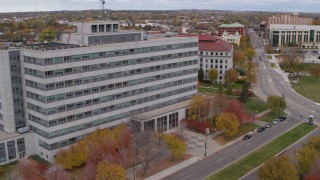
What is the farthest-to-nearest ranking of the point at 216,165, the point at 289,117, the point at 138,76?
the point at 289,117 → the point at 138,76 → the point at 216,165

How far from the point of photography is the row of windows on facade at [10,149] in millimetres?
66375

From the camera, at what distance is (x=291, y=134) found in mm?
83750

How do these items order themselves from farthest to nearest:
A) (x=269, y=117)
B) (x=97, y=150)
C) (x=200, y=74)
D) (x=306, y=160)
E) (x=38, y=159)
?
(x=200, y=74)
(x=269, y=117)
(x=38, y=159)
(x=97, y=150)
(x=306, y=160)

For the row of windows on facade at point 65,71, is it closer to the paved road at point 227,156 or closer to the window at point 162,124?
the window at point 162,124

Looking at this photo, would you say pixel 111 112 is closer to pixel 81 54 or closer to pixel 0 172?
pixel 81 54

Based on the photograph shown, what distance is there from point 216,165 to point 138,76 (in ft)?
85.8

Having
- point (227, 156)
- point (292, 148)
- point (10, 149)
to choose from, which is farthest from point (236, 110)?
point (10, 149)

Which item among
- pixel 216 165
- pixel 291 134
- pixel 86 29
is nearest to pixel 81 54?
pixel 86 29

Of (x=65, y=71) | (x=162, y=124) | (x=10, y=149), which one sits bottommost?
(x=10, y=149)

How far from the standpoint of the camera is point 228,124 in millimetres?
79375

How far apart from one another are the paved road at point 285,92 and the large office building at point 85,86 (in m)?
38.0

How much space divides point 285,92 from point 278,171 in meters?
79.8

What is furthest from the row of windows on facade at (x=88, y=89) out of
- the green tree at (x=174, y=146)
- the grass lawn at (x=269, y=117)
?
the grass lawn at (x=269, y=117)

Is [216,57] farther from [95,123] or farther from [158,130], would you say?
[95,123]
